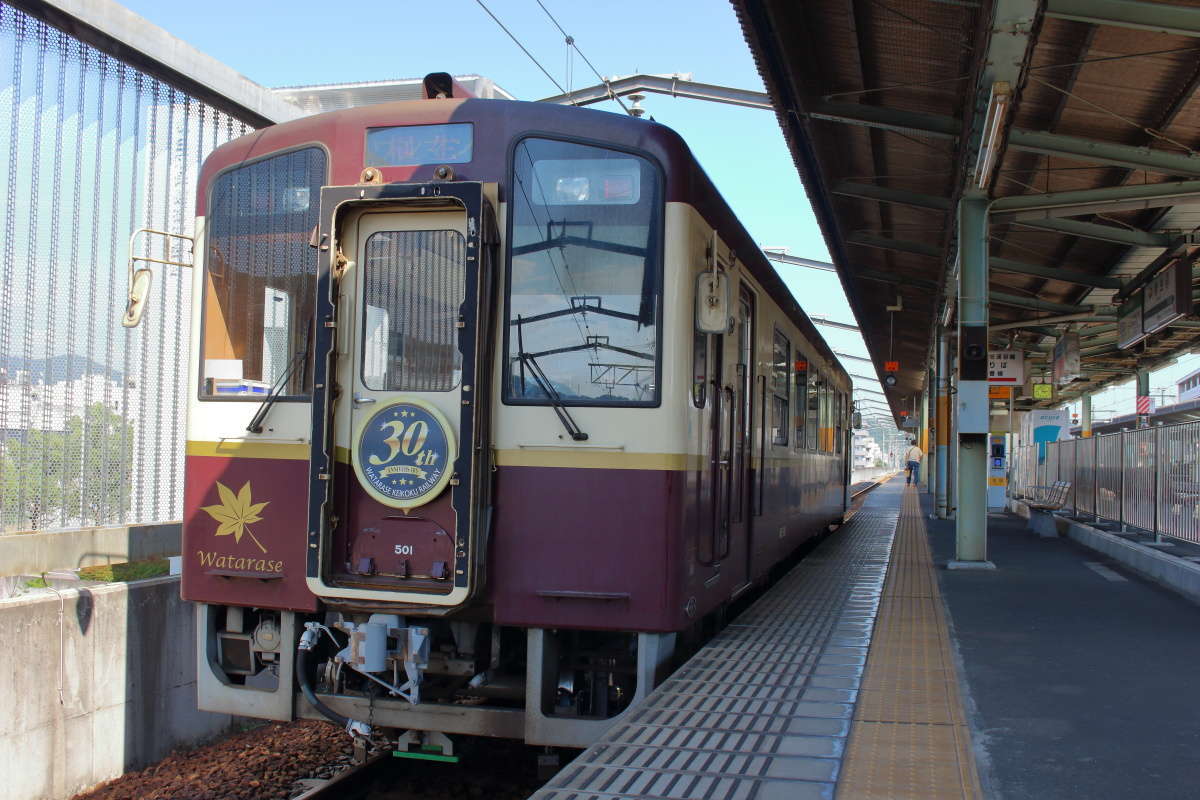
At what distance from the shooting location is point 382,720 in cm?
486

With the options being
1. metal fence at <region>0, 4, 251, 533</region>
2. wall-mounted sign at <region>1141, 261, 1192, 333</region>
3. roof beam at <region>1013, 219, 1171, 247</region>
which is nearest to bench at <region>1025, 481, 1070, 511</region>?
wall-mounted sign at <region>1141, 261, 1192, 333</region>

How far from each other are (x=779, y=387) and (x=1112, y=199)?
5.06 m

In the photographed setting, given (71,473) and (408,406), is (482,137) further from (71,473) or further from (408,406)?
(71,473)

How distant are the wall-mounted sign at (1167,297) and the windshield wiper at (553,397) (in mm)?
11417

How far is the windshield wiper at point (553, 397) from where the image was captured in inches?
187

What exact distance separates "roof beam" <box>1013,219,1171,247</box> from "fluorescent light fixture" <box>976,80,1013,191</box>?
3697mm

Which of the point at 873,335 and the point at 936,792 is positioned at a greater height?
the point at 873,335

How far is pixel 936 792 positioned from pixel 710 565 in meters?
2.14

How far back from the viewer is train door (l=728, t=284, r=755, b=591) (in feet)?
20.6

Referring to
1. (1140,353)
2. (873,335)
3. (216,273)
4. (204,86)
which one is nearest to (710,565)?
(216,273)

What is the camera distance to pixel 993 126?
8453 millimetres

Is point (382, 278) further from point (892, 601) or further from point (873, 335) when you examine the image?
point (873, 335)

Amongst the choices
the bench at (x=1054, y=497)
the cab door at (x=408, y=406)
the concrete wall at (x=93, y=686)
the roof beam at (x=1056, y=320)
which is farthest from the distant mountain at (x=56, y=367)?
the bench at (x=1054, y=497)

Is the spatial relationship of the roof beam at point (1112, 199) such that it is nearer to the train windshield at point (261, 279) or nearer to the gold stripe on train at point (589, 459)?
the gold stripe on train at point (589, 459)
